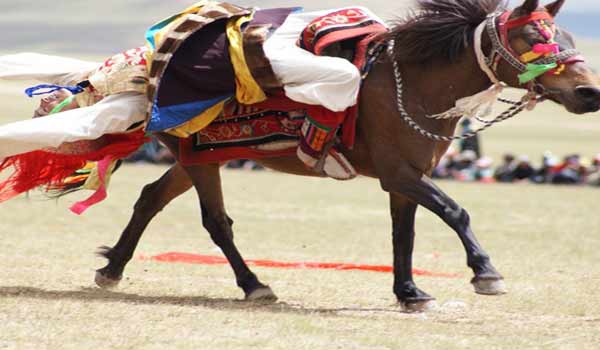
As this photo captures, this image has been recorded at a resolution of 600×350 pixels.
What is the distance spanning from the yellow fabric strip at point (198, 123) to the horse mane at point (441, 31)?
120cm

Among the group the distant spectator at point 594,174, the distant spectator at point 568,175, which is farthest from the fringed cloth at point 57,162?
the distant spectator at point 568,175

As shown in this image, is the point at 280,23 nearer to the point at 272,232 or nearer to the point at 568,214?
the point at 272,232

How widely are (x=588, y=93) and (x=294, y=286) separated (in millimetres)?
2855

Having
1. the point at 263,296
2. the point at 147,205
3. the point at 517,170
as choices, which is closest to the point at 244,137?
the point at 263,296

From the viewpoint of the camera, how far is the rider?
7.62 m

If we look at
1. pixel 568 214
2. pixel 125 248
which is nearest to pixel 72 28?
pixel 568 214

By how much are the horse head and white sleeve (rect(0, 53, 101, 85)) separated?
2795mm

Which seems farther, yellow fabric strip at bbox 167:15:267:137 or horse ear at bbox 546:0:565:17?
yellow fabric strip at bbox 167:15:267:137

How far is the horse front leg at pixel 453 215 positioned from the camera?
24.0 ft

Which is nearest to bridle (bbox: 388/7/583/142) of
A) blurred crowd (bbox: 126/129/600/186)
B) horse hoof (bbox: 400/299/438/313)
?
horse hoof (bbox: 400/299/438/313)

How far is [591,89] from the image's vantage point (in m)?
7.37

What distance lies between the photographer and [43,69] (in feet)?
28.5

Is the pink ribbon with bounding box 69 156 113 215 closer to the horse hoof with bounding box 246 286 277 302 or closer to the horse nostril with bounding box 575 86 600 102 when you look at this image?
the horse hoof with bounding box 246 286 277 302

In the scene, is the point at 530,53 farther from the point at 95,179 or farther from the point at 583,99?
the point at 95,179
